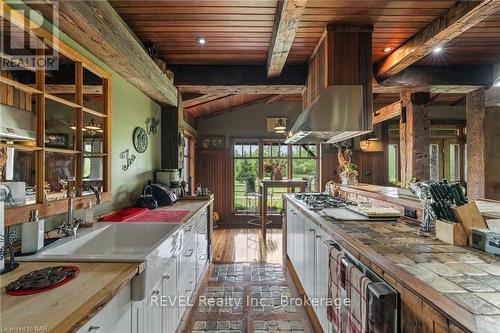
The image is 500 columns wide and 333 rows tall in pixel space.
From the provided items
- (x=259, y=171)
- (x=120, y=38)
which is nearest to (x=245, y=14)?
(x=120, y=38)

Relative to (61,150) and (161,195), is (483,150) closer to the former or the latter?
(161,195)

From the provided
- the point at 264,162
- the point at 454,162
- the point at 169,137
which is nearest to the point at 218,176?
the point at 264,162

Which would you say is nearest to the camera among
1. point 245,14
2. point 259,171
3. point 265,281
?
point 245,14

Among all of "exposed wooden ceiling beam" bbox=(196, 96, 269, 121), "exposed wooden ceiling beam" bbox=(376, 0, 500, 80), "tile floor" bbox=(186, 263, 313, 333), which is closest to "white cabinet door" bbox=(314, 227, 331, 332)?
"tile floor" bbox=(186, 263, 313, 333)

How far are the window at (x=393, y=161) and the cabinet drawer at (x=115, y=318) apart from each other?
728 centimetres

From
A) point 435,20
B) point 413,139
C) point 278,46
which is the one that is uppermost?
point 435,20

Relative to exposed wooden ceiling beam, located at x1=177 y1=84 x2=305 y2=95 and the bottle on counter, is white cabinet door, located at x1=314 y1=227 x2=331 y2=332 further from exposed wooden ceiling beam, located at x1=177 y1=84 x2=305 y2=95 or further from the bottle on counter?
exposed wooden ceiling beam, located at x1=177 y1=84 x2=305 y2=95

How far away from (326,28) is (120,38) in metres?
1.78

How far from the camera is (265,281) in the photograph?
337 cm

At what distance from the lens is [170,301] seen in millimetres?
1820

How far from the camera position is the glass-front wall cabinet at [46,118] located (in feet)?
4.33

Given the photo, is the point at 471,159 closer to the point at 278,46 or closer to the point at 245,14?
the point at 278,46

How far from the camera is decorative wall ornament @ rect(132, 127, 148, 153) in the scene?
2814mm

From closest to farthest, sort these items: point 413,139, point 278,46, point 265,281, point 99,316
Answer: point 99,316 < point 278,46 < point 265,281 < point 413,139
